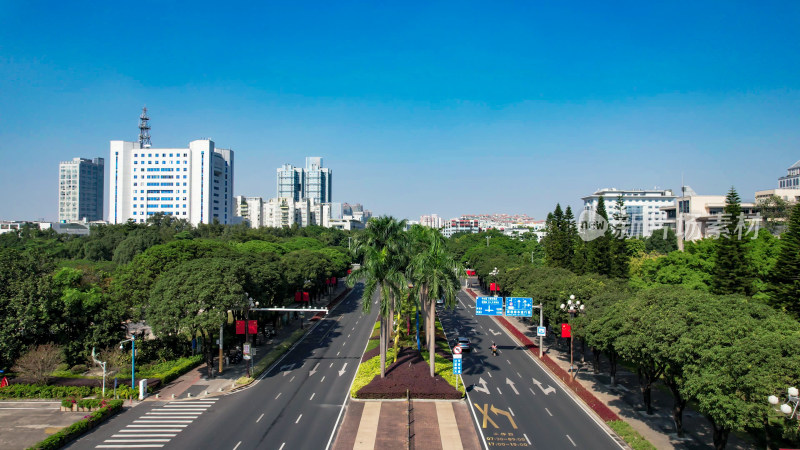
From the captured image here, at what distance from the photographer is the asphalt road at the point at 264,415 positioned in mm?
26141

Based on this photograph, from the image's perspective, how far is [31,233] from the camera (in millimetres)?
118500

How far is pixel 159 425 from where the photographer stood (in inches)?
1131

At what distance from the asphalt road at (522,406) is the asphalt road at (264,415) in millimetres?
9208

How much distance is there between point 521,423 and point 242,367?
929 inches

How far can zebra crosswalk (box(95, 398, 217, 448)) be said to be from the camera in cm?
2628

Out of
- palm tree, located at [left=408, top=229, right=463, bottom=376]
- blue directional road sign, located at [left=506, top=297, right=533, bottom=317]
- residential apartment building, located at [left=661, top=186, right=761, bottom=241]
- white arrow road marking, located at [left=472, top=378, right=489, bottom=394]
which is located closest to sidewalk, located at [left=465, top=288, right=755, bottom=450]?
blue directional road sign, located at [left=506, top=297, right=533, bottom=317]

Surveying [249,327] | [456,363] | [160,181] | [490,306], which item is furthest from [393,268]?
[160,181]

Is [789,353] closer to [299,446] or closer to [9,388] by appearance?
[299,446]

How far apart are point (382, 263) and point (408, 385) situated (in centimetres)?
869

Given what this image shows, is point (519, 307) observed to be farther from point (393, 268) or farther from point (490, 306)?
point (393, 268)

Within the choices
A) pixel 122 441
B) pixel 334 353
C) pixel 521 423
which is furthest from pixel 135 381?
pixel 521 423

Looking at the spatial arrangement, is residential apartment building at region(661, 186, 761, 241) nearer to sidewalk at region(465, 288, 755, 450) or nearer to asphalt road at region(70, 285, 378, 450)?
sidewalk at region(465, 288, 755, 450)

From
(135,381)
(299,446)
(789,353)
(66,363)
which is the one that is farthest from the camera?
(66,363)

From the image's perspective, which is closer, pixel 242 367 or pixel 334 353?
pixel 242 367
